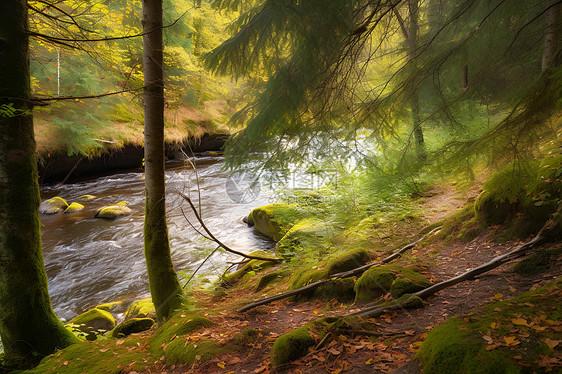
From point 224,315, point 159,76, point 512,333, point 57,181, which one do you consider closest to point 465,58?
point 512,333

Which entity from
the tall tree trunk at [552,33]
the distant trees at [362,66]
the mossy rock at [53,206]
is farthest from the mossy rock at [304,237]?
the mossy rock at [53,206]

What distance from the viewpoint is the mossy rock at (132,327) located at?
4.95 metres

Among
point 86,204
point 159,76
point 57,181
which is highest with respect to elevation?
point 159,76

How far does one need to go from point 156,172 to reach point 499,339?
4.04m

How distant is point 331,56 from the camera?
4.27 meters

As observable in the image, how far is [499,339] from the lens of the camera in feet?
6.38

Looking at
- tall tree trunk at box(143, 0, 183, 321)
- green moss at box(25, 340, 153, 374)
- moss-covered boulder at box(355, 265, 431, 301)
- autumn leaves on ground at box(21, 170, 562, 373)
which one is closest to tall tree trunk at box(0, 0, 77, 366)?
green moss at box(25, 340, 153, 374)

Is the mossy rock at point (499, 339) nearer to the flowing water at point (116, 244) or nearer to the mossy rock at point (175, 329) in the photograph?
the mossy rock at point (175, 329)

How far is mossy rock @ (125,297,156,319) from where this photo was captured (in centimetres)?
561

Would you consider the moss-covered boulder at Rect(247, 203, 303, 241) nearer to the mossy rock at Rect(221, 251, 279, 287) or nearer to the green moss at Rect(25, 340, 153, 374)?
the mossy rock at Rect(221, 251, 279, 287)

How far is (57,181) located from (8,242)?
14.3m

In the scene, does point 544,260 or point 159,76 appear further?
point 159,76

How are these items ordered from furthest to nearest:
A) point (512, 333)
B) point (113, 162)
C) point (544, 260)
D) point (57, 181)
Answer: point (113, 162) < point (57, 181) < point (544, 260) < point (512, 333)

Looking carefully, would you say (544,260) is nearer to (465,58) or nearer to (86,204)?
(465,58)
